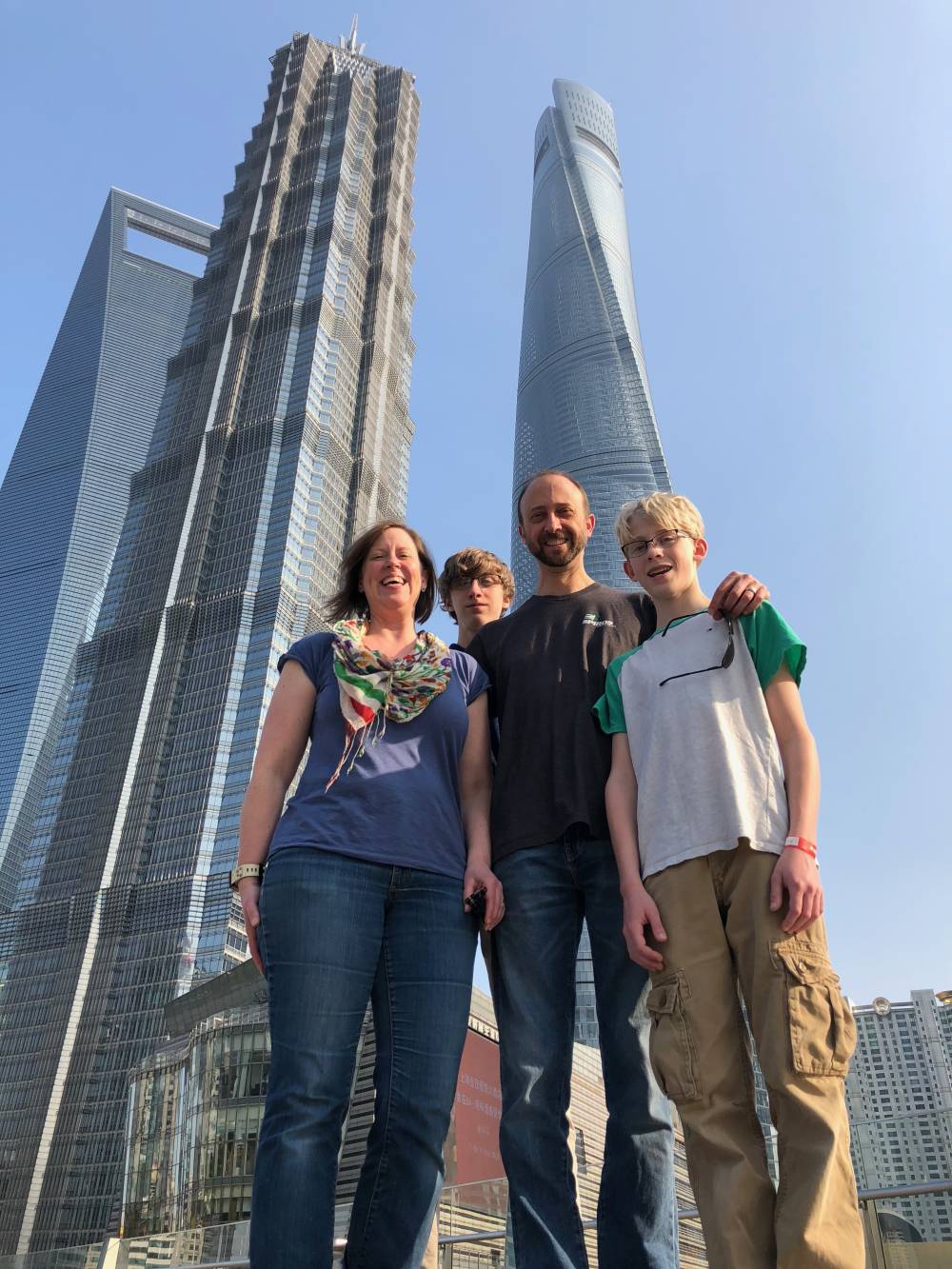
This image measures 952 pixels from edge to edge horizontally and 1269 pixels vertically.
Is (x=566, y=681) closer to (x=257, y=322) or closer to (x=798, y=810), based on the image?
(x=798, y=810)

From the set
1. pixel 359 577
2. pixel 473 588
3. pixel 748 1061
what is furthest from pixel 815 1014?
pixel 473 588

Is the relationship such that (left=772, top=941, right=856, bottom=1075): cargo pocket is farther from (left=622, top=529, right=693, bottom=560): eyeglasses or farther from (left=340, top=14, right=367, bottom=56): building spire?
(left=340, top=14, right=367, bottom=56): building spire

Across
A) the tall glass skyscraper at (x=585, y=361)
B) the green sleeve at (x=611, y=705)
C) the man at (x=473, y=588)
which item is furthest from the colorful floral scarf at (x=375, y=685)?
the tall glass skyscraper at (x=585, y=361)

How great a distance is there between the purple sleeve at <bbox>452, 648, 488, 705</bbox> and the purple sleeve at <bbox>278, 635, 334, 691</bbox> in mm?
387

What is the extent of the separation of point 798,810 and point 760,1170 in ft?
2.59

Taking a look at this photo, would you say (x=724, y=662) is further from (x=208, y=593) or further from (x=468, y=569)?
(x=208, y=593)

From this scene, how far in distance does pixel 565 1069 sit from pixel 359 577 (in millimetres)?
1565

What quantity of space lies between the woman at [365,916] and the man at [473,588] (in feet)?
4.01

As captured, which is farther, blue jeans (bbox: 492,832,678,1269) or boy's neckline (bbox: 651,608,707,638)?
boy's neckline (bbox: 651,608,707,638)

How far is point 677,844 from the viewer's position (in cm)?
238

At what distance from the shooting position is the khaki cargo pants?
1.93 m

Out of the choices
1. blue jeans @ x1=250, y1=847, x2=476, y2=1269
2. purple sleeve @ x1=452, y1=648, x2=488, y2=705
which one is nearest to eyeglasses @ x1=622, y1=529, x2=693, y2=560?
purple sleeve @ x1=452, y1=648, x2=488, y2=705

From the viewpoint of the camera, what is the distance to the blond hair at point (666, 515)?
118 inches

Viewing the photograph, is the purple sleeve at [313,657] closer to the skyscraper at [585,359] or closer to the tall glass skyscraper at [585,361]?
the tall glass skyscraper at [585,361]
